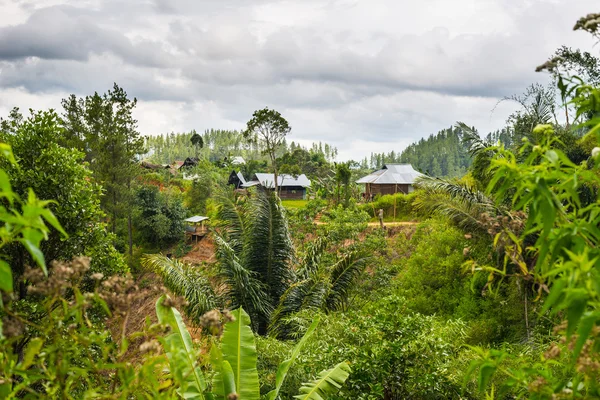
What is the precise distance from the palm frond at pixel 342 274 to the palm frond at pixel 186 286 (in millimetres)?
2426

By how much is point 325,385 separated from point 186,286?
5662mm

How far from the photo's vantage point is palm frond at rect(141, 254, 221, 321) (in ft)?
33.9

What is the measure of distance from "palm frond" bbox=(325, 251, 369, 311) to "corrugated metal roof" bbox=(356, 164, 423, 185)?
25.4 m

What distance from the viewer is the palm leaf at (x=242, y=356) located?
15.7 feet

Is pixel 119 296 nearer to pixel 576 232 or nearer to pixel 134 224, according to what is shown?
pixel 576 232

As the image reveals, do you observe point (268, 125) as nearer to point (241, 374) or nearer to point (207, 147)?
point (241, 374)

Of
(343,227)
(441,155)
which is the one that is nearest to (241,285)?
(343,227)

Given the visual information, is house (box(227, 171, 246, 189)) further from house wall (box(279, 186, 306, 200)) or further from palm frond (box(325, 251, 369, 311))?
palm frond (box(325, 251, 369, 311))

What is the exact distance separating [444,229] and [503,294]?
2341 mm

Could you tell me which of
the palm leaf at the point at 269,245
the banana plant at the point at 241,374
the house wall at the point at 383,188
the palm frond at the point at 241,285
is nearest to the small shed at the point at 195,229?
the house wall at the point at 383,188

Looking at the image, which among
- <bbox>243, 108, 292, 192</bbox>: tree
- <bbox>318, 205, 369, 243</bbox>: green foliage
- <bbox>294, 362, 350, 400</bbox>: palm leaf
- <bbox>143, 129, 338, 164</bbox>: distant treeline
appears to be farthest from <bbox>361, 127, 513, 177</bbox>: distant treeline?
<bbox>294, 362, 350, 400</bbox>: palm leaf

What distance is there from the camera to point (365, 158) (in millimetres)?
121688

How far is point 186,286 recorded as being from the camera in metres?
10.5

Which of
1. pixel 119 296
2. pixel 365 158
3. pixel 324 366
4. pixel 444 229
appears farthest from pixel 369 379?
pixel 365 158
